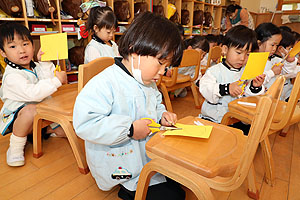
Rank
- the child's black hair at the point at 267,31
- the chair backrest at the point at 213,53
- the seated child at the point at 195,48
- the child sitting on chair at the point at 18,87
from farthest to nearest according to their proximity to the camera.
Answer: the seated child at the point at 195,48 < the chair backrest at the point at 213,53 < the child's black hair at the point at 267,31 < the child sitting on chair at the point at 18,87

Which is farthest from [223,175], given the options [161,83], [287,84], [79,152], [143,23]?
[287,84]

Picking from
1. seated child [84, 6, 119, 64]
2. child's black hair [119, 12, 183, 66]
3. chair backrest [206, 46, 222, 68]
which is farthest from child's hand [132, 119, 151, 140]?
chair backrest [206, 46, 222, 68]

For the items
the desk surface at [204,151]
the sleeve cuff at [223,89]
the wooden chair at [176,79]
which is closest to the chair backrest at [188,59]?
the wooden chair at [176,79]

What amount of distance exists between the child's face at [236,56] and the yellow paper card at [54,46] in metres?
1.02

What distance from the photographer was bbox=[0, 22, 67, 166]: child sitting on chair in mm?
1161

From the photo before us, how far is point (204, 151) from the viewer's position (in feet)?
2.00

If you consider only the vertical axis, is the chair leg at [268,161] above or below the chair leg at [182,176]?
below

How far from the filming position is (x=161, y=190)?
818 millimetres

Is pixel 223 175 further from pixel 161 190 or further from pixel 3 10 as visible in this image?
pixel 3 10

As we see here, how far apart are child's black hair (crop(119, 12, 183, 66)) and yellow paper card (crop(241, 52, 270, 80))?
51 cm

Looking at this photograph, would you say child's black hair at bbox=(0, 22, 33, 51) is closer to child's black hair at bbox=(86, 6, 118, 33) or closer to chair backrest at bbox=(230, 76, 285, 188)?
child's black hair at bbox=(86, 6, 118, 33)

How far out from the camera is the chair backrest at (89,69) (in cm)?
94

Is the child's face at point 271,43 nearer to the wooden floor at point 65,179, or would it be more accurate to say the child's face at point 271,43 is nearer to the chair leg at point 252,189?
the wooden floor at point 65,179

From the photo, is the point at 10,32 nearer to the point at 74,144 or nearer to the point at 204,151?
the point at 74,144
